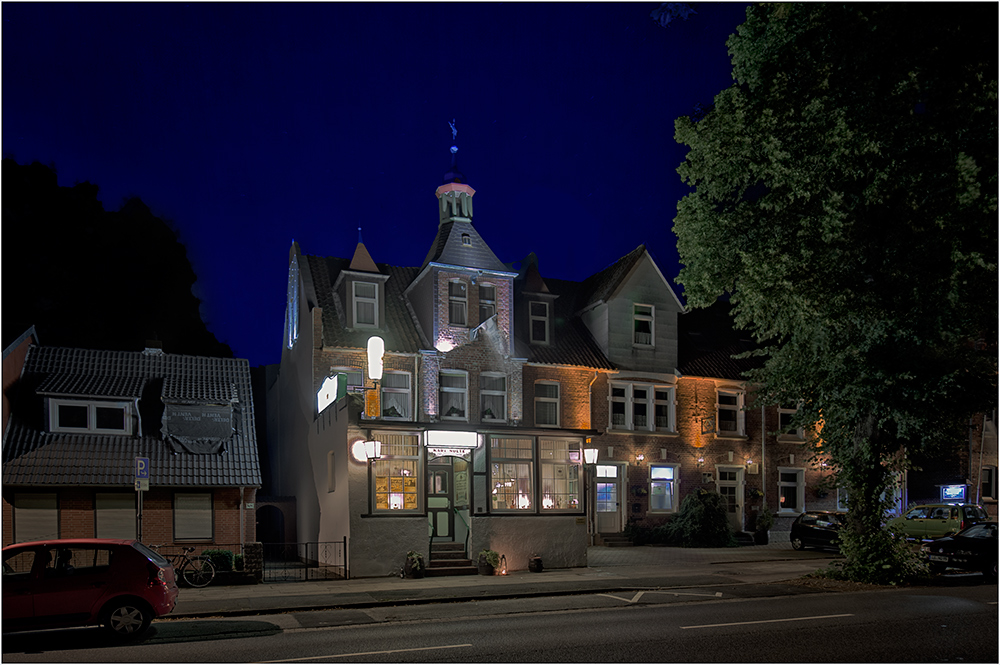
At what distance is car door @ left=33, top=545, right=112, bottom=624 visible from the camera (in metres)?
12.1

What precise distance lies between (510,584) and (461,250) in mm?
13594

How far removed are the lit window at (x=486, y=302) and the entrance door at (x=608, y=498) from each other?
731cm

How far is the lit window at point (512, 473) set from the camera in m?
23.7

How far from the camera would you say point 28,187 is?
39250 millimetres

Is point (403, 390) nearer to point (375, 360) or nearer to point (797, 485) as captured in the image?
point (375, 360)

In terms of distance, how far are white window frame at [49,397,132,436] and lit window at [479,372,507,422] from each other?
452 inches

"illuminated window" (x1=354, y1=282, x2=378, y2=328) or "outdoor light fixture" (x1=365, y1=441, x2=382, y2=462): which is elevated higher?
"illuminated window" (x1=354, y1=282, x2=378, y2=328)

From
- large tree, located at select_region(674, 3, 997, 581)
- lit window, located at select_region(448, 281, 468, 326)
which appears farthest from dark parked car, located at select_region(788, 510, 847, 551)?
lit window, located at select_region(448, 281, 468, 326)

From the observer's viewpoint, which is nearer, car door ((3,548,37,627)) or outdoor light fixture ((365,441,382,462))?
car door ((3,548,37,627))

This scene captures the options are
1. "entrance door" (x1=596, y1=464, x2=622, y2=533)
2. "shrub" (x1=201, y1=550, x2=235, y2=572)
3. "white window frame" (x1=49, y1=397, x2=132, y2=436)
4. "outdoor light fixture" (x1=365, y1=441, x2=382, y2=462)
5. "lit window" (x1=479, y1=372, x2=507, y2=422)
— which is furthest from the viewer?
"entrance door" (x1=596, y1=464, x2=622, y2=533)

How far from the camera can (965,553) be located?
19.6 m

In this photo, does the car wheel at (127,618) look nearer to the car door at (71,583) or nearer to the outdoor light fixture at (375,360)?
the car door at (71,583)

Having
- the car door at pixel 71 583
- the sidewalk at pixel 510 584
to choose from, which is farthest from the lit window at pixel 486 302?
the car door at pixel 71 583

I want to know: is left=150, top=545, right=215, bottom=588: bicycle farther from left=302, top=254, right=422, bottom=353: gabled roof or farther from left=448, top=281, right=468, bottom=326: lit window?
left=448, top=281, right=468, bottom=326: lit window
